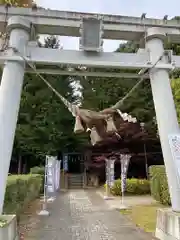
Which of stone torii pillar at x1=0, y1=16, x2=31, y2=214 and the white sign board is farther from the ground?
stone torii pillar at x1=0, y1=16, x2=31, y2=214

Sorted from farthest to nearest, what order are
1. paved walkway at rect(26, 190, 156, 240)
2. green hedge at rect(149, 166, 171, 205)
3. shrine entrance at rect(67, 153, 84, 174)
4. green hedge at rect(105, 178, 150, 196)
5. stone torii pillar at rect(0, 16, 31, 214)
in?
shrine entrance at rect(67, 153, 84, 174) < green hedge at rect(105, 178, 150, 196) < green hedge at rect(149, 166, 171, 205) < paved walkway at rect(26, 190, 156, 240) < stone torii pillar at rect(0, 16, 31, 214)

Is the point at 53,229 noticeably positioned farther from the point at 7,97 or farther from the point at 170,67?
the point at 170,67

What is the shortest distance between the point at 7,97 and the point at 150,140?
56.3ft

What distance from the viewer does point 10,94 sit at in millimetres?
4391

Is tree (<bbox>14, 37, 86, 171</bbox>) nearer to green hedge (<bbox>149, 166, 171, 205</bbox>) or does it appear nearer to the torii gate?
green hedge (<bbox>149, 166, 171, 205</bbox>)

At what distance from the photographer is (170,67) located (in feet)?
16.0

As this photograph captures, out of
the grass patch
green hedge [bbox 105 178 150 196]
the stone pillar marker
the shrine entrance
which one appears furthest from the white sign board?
the shrine entrance

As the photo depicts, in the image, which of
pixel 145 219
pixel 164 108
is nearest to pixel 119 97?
pixel 145 219

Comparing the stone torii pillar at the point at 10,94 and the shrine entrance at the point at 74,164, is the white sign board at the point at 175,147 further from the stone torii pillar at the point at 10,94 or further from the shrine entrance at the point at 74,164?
the shrine entrance at the point at 74,164

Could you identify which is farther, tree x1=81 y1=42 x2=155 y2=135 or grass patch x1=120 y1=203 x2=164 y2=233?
tree x1=81 y1=42 x2=155 y2=135

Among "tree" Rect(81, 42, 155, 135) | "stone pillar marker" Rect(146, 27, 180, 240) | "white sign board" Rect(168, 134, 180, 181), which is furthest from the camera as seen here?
"tree" Rect(81, 42, 155, 135)

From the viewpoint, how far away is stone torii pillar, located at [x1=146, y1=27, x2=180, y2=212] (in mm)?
4441

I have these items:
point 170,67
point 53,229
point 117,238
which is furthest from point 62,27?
point 53,229

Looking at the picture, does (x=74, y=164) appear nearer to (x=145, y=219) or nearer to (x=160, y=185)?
(x=160, y=185)
